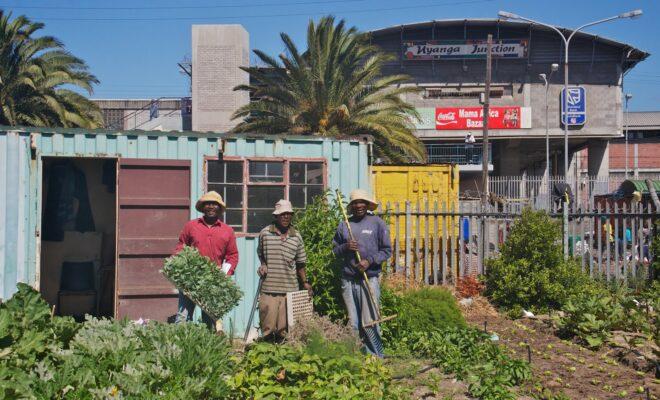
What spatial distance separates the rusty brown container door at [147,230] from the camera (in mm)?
9219

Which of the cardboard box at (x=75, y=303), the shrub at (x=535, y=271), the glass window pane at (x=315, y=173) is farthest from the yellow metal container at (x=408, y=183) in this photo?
the cardboard box at (x=75, y=303)

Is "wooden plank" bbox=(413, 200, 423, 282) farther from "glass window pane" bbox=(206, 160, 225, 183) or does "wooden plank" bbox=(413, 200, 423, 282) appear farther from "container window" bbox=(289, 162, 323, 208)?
"glass window pane" bbox=(206, 160, 225, 183)

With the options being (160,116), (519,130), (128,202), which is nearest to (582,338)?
(128,202)

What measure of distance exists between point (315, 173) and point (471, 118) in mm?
33927

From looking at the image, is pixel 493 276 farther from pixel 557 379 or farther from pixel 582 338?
pixel 557 379

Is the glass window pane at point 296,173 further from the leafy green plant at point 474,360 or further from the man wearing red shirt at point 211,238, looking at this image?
the leafy green plant at point 474,360

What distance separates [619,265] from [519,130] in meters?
31.4

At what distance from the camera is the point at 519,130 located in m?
42.8

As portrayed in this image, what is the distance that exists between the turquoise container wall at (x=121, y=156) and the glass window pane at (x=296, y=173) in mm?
147

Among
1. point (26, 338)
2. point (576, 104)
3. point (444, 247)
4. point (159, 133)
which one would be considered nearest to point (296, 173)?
point (159, 133)

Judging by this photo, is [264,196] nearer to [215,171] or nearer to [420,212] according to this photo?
[215,171]

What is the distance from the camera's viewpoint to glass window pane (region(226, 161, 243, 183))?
9734 millimetres

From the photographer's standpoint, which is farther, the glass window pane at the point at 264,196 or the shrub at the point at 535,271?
the shrub at the point at 535,271

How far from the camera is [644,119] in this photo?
185ft
